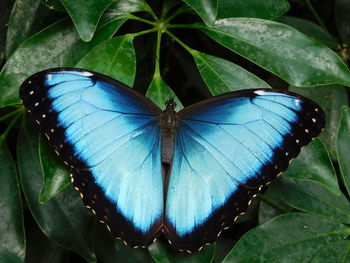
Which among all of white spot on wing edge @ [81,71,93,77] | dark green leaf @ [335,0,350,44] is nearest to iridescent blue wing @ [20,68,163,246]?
white spot on wing edge @ [81,71,93,77]

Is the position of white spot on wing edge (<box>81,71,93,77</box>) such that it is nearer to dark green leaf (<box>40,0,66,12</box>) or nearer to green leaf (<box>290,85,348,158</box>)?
dark green leaf (<box>40,0,66,12</box>)

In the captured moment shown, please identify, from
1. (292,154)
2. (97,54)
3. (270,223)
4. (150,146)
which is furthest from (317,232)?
(97,54)

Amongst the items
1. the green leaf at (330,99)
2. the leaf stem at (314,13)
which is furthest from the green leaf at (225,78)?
the leaf stem at (314,13)

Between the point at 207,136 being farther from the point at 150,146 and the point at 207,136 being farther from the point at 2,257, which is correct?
the point at 2,257

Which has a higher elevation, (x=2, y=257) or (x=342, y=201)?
(x=2, y=257)

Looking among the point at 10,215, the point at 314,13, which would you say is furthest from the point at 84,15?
the point at 314,13

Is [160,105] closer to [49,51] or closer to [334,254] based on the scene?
[49,51]
